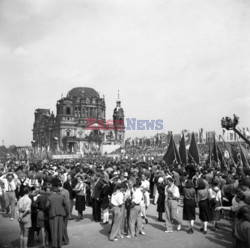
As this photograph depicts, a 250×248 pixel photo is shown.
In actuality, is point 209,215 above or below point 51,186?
below

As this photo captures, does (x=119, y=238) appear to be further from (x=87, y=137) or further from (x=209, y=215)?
(x=87, y=137)

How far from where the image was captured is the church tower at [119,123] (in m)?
103

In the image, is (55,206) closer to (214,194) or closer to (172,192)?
(172,192)

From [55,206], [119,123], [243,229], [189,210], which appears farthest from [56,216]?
[119,123]

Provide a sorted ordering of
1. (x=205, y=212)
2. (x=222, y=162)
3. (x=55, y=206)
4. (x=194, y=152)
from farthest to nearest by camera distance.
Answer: (x=194, y=152) → (x=222, y=162) → (x=205, y=212) → (x=55, y=206)

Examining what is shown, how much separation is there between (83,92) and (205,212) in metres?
107

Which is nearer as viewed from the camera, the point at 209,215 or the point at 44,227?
the point at 44,227

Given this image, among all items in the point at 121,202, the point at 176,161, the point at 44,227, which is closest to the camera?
the point at 44,227

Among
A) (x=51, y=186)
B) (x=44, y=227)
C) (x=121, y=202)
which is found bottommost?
(x=44, y=227)

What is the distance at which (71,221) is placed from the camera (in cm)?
1114

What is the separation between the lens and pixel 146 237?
8.79m

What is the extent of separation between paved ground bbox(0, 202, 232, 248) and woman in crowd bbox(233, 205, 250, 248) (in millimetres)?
2517

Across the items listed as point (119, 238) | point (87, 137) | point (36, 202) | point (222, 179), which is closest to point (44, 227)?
point (36, 202)

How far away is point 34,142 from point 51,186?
354ft
